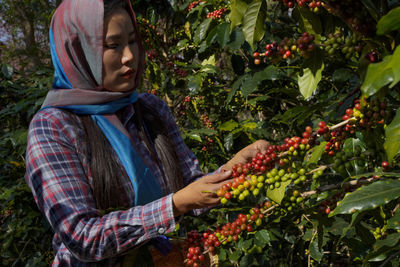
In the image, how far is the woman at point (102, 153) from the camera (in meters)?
1.33

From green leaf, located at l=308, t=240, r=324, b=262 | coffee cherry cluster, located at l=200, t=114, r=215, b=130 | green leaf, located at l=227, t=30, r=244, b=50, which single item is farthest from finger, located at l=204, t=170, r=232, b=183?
coffee cherry cluster, located at l=200, t=114, r=215, b=130

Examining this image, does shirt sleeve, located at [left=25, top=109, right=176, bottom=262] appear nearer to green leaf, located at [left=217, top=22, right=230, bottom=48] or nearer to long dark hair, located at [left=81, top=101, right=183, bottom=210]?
long dark hair, located at [left=81, top=101, right=183, bottom=210]

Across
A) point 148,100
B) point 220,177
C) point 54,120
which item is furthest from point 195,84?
point 220,177

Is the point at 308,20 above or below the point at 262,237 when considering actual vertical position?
above

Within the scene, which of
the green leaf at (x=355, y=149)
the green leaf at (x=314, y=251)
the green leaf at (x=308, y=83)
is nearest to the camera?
the green leaf at (x=308, y=83)

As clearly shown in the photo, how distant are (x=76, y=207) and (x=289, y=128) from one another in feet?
4.85

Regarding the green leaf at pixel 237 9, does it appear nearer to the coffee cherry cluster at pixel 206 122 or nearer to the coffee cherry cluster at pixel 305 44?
the coffee cherry cluster at pixel 305 44

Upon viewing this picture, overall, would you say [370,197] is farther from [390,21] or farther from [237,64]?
[237,64]

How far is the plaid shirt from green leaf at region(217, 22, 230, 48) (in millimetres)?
981

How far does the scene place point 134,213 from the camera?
135 centimetres

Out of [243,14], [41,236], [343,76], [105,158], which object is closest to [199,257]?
[105,158]

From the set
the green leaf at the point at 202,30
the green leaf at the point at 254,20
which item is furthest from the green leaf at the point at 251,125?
the green leaf at the point at 254,20

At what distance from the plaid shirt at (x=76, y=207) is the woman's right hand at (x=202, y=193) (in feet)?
0.18

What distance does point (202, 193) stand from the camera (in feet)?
3.98
